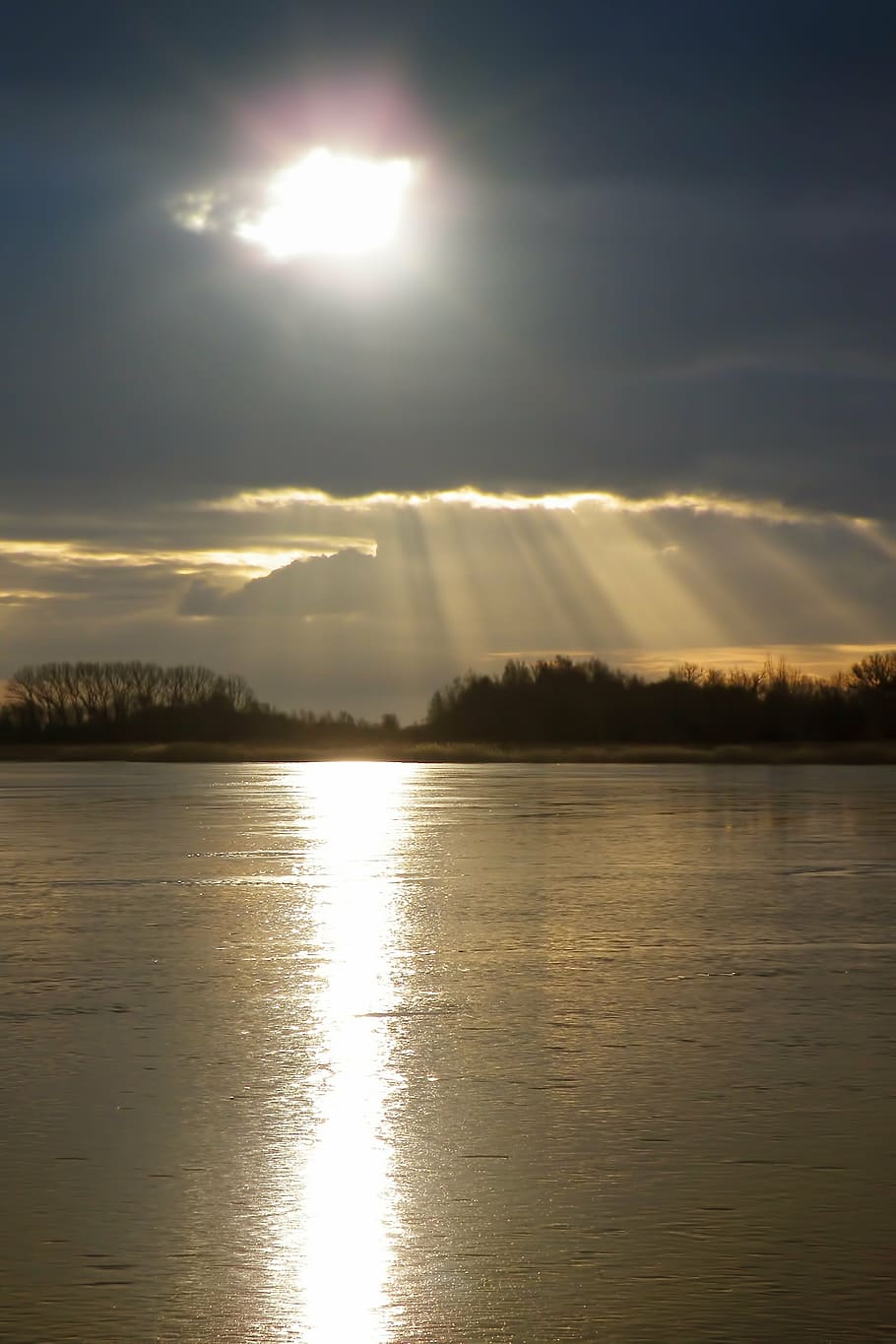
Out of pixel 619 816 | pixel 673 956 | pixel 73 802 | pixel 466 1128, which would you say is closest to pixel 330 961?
pixel 673 956

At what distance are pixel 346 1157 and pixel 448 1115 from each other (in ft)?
2.99

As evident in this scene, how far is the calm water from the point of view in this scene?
522 centimetres

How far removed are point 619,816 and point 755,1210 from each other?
105 feet

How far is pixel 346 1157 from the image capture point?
7.04m

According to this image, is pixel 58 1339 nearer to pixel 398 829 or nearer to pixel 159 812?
pixel 398 829

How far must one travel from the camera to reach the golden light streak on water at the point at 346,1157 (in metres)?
5.15

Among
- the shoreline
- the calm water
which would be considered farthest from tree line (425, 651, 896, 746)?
the calm water

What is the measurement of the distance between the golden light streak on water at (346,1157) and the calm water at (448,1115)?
0.02 meters

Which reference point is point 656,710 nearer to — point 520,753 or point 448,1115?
point 520,753

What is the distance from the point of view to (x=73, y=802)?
1809 inches

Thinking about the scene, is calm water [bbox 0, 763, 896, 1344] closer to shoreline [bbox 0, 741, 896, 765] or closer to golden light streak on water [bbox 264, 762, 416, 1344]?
golden light streak on water [bbox 264, 762, 416, 1344]

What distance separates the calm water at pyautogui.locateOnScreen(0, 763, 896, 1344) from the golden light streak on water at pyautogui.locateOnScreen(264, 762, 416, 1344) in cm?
2

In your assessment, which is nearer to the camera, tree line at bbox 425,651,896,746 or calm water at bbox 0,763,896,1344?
calm water at bbox 0,763,896,1344

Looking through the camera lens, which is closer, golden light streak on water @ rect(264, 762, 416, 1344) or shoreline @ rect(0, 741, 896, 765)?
golden light streak on water @ rect(264, 762, 416, 1344)
